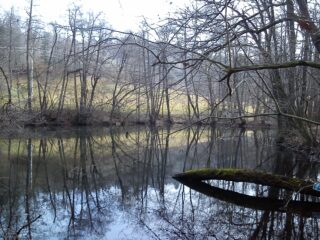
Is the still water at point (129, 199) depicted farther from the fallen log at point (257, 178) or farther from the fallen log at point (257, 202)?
the fallen log at point (257, 178)

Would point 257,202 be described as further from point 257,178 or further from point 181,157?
point 181,157

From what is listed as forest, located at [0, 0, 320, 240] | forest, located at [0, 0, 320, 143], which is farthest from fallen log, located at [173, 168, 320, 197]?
forest, located at [0, 0, 320, 143]

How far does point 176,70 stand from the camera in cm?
821

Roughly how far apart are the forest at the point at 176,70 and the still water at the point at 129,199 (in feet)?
7.29

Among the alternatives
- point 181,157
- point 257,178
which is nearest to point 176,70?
point 257,178

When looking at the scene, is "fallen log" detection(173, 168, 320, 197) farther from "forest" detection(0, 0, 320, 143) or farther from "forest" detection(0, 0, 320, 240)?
"forest" detection(0, 0, 320, 143)

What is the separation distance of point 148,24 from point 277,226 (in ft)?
15.7

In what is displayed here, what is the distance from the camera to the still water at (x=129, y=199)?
310 inches

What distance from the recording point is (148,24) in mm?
5824

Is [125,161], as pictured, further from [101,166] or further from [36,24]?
[36,24]

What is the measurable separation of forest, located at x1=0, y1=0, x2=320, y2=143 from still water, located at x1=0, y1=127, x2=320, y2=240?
2222 millimetres

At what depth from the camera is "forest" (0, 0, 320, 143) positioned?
5980mm

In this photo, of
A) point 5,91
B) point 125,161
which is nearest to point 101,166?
point 125,161

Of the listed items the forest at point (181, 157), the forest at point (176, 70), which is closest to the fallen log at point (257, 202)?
the forest at point (181, 157)
